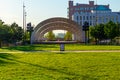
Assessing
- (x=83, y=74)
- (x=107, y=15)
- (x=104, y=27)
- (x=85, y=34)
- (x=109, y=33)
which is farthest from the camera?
(x=107, y=15)

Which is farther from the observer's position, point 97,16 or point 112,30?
point 97,16

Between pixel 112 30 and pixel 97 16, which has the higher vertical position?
pixel 97 16

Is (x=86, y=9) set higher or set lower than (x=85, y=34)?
higher

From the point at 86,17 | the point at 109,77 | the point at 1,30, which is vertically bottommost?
the point at 109,77

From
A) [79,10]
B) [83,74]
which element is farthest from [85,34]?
[79,10]

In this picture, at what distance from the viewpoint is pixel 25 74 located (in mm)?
12898

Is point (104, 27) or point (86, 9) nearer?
point (104, 27)

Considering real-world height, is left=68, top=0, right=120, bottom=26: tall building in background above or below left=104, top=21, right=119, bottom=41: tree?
above

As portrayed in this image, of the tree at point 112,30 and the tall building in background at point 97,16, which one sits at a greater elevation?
the tall building in background at point 97,16

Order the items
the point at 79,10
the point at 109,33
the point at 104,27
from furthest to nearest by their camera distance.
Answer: the point at 79,10
the point at 104,27
the point at 109,33

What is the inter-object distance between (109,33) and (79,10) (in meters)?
128

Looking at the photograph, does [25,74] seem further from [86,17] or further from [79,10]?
[79,10]

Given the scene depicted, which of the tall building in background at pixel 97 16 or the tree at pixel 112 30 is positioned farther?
the tall building in background at pixel 97 16

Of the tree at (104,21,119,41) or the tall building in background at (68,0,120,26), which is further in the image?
the tall building in background at (68,0,120,26)
